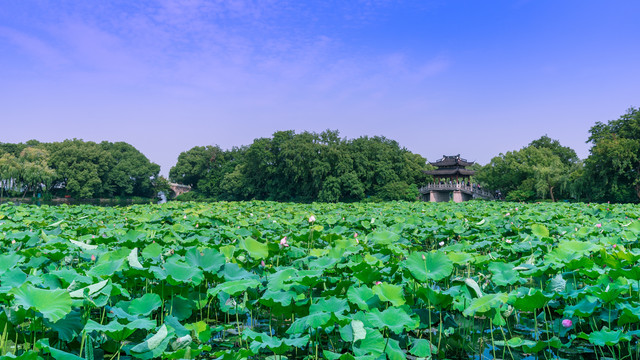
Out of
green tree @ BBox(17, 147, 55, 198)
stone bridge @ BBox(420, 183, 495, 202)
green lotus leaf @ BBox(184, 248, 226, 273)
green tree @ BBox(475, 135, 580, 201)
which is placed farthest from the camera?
stone bridge @ BBox(420, 183, 495, 202)

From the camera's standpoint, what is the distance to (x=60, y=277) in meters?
1.91

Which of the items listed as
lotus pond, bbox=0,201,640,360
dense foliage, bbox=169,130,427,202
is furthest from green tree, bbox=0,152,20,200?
lotus pond, bbox=0,201,640,360

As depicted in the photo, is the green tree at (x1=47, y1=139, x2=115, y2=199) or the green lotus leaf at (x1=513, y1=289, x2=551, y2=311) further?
the green tree at (x1=47, y1=139, x2=115, y2=199)

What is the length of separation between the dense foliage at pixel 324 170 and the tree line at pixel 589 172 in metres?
7.11

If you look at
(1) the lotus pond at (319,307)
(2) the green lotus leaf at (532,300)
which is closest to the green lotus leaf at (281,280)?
(1) the lotus pond at (319,307)

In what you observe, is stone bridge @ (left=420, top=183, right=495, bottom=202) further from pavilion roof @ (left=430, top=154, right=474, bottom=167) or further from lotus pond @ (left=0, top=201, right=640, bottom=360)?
lotus pond @ (left=0, top=201, right=640, bottom=360)

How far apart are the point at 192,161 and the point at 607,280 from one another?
4858cm

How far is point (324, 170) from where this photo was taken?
102 feet

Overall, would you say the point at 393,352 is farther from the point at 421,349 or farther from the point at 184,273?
the point at 184,273

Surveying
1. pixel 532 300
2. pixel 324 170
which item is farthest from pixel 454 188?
pixel 532 300

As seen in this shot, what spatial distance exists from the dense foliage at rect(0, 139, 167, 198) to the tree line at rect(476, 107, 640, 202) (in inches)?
1447

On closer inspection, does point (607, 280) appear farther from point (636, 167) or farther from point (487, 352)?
point (636, 167)

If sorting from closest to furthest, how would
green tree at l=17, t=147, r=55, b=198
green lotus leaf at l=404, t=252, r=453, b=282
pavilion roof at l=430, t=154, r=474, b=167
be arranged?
green lotus leaf at l=404, t=252, r=453, b=282 → green tree at l=17, t=147, r=55, b=198 → pavilion roof at l=430, t=154, r=474, b=167

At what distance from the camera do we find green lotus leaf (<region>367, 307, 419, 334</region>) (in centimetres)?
162
